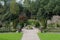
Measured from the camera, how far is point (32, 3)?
51.2 metres

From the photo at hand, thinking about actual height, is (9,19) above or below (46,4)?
below

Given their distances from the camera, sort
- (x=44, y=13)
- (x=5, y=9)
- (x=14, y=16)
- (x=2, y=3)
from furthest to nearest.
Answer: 1. (x=2, y=3)
2. (x=5, y=9)
3. (x=44, y=13)
4. (x=14, y=16)

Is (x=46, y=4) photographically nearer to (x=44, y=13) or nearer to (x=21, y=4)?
(x=44, y=13)

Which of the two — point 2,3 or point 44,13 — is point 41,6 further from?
point 2,3

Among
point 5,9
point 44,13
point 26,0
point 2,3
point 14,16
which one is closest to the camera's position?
point 14,16

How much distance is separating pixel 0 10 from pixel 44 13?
372 inches

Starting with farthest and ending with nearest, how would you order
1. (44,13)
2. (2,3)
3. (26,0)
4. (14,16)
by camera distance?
(26,0)
(2,3)
(44,13)
(14,16)

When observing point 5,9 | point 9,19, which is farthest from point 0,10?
point 9,19

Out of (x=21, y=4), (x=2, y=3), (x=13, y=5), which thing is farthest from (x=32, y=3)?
(x=13, y=5)

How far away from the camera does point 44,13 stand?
1639 inches

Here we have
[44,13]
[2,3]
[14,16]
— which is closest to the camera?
[14,16]

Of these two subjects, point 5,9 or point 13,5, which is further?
point 5,9

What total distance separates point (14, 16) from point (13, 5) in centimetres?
238

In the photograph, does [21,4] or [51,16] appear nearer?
[51,16]
